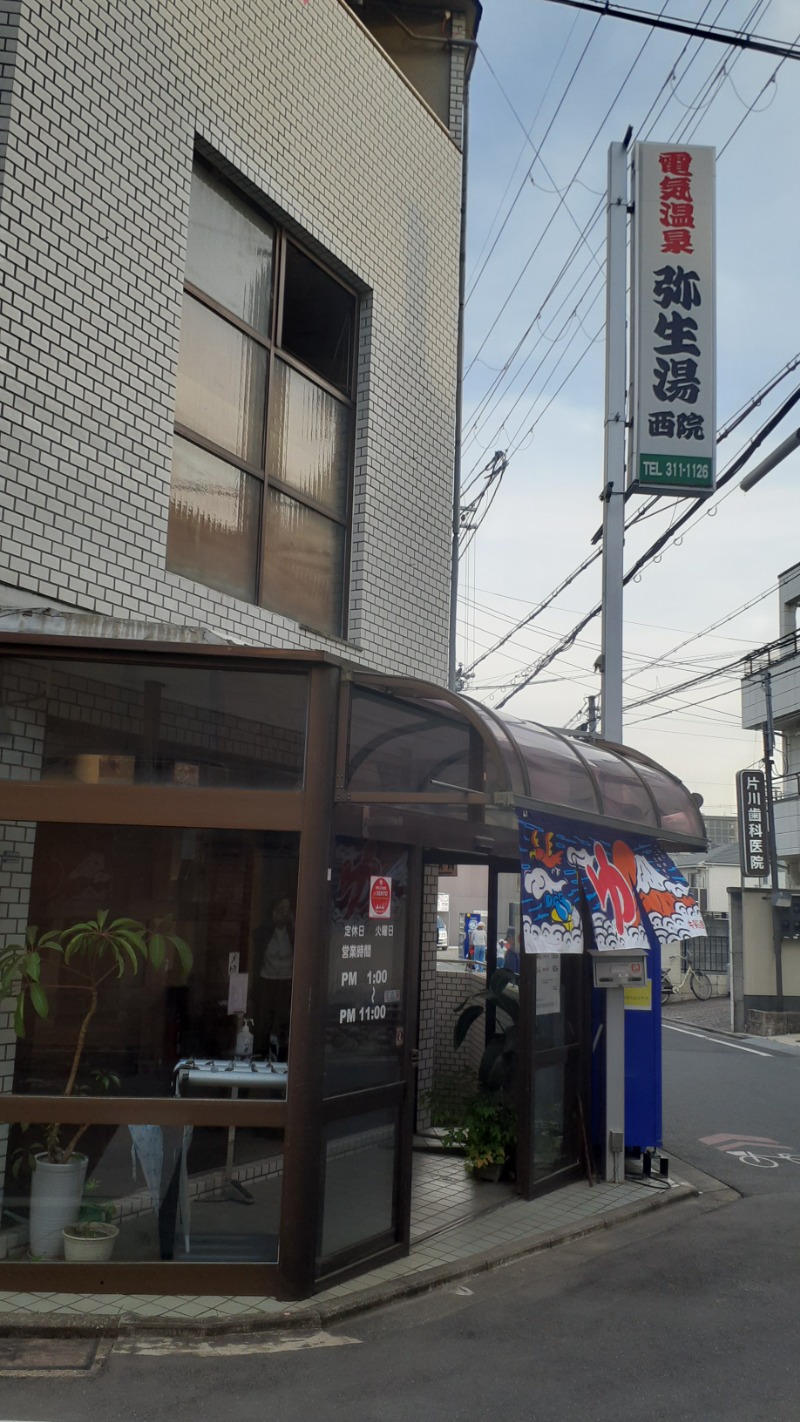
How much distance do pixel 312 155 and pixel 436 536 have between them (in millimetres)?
3635

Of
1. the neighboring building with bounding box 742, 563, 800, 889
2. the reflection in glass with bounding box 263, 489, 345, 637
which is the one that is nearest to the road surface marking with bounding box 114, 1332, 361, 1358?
the reflection in glass with bounding box 263, 489, 345, 637

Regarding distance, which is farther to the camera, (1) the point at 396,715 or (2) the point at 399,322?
(2) the point at 399,322

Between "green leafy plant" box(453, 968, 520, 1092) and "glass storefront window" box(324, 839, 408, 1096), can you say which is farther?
"green leafy plant" box(453, 968, 520, 1092)

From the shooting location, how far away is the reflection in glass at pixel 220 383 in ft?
29.1

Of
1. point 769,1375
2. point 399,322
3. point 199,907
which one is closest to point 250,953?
point 199,907

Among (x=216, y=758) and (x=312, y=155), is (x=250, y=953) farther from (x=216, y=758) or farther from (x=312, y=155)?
(x=312, y=155)

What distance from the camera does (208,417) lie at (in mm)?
9062

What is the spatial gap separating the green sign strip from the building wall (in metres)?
2.09

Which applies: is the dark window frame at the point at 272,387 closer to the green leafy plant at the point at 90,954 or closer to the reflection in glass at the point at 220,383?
the reflection in glass at the point at 220,383

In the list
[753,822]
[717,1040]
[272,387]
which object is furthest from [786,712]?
[272,387]

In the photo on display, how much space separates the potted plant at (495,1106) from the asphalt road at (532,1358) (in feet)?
4.23

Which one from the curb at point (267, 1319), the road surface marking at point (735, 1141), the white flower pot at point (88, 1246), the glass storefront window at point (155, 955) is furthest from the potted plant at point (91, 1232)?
the road surface marking at point (735, 1141)

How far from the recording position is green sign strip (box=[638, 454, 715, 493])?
11797 mm

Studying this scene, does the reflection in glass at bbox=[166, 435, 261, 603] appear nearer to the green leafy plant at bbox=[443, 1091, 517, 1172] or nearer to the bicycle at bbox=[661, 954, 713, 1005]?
the green leafy plant at bbox=[443, 1091, 517, 1172]
